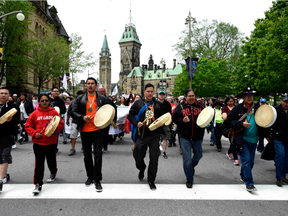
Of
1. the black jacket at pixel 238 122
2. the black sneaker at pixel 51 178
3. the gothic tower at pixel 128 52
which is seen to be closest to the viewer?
the black jacket at pixel 238 122

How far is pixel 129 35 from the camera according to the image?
134875mm

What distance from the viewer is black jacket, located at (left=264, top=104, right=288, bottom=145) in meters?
4.75

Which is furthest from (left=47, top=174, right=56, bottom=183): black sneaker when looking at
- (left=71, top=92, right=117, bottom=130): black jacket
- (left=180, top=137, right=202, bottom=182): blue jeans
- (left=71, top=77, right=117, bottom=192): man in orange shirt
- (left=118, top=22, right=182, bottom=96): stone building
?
(left=118, top=22, right=182, bottom=96): stone building

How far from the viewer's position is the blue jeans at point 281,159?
4730 mm

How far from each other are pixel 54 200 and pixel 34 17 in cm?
3295

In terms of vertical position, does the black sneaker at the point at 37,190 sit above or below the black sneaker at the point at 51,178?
above

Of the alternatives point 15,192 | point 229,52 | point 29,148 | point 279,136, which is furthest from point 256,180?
point 229,52

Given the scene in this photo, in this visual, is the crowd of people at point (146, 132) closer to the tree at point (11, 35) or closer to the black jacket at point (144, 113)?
the black jacket at point (144, 113)

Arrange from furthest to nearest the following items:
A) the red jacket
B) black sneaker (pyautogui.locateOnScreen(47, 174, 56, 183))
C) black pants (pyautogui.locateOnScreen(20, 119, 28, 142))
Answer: black pants (pyautogui.locateOnScreen(20, 119, 28, 142)) → black sneaker (pyautogui.locateOnScreen(47, 174, 56, 183)) → the red jacket

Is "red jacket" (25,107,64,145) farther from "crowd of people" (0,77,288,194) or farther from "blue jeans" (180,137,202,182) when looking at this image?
"blue jeans" (180,137,202,182)

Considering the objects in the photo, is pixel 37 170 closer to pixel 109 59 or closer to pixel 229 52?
pixel 229 52

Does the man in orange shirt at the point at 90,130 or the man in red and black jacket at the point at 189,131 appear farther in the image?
the man in red and black jacket at the point at 189,131

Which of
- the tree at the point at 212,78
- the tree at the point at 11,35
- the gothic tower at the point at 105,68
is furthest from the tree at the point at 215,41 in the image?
the gothic tower at the point at 105,68

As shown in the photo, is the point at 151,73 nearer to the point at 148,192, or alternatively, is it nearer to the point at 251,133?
the point at 251,133
